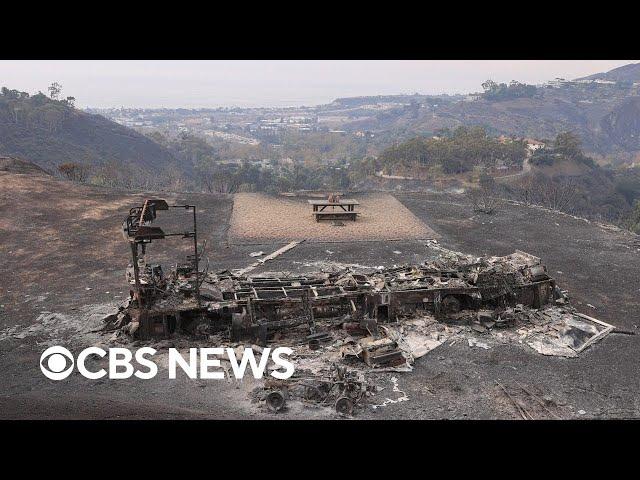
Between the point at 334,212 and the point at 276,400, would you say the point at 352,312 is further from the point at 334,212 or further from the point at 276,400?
the point at 334,212

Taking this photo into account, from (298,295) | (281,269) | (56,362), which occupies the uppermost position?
(298,295)

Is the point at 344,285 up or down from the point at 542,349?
up

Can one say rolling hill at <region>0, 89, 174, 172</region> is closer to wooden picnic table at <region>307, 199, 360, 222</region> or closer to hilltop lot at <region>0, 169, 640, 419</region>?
hilltop lot at <region>0, 169, 640, 419</region>

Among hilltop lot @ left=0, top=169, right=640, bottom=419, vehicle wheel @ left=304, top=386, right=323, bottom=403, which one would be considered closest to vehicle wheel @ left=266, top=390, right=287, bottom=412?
hilltop lot @ left=0, top=169, right=640, bottom=419

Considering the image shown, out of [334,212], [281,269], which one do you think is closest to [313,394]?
[281,269]

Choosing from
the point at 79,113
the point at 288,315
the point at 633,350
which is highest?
the point at 79,113

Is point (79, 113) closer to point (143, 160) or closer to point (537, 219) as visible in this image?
point (143, 160)

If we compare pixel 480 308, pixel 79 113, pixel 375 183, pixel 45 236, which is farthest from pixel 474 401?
pixel 79 113
